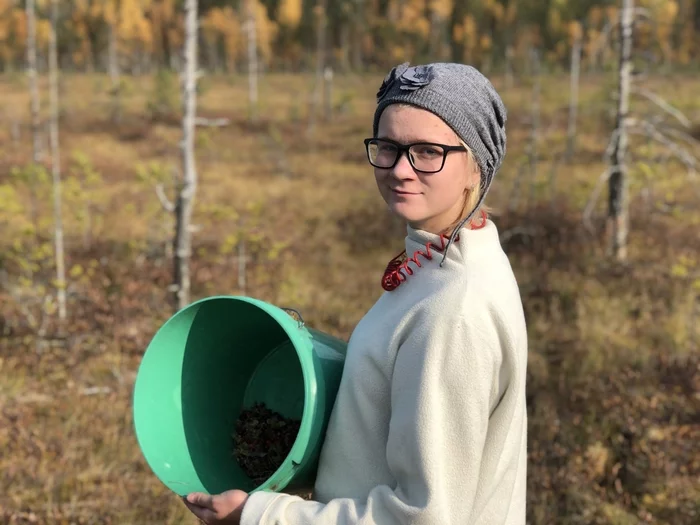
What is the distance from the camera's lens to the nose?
121cm

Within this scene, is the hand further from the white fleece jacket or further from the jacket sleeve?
the jacket sleeve

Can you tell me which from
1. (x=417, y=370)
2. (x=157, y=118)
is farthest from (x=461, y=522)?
(x=157, y=118)

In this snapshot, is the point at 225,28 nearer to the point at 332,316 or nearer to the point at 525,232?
the point at 525,232

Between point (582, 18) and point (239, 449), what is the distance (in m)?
36.3

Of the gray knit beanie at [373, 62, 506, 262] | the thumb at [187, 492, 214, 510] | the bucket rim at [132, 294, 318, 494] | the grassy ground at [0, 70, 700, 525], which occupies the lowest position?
the grassy ground at [0, 70, 700, 525]

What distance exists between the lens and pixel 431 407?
3.60 ft

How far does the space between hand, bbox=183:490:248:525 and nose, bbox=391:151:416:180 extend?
2.22 ft

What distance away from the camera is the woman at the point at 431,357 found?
1.11m

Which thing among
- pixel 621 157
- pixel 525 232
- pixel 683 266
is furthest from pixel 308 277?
pixel 683 266

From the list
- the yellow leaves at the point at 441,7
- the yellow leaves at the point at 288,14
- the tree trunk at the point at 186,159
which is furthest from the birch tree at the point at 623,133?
the yellow leaves at the point at 288,14

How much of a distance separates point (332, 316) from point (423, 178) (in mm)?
5297

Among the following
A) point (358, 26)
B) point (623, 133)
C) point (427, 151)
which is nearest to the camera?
point (427, 151)

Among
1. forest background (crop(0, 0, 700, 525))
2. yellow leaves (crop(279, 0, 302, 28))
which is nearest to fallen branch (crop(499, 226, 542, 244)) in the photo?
forest background (crop(0, 0, 700, 525))

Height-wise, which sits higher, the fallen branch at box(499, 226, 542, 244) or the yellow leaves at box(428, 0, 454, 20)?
the yellow leaves at box(428, 0, 454, 20)
